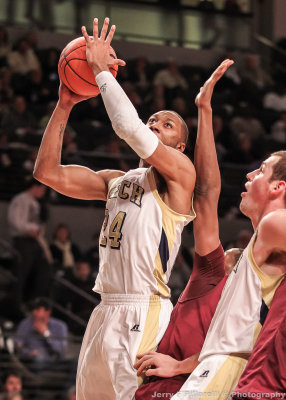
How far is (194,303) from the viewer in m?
3.95

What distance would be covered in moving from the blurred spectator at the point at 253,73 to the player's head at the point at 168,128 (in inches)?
436

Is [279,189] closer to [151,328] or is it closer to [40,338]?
[151,328]

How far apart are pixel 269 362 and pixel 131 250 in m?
1.11

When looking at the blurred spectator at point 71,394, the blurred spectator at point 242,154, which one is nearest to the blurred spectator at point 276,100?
the blurred spectator at point 242,154

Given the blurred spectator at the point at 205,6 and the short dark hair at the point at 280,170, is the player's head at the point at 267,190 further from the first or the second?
the blurred spectator at the point at 205,6

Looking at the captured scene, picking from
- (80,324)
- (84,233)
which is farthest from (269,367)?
(84,233)

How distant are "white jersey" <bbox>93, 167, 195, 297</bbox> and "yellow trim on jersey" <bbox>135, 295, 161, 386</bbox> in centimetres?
6

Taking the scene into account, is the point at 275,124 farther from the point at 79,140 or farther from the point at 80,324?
the point at 80,324

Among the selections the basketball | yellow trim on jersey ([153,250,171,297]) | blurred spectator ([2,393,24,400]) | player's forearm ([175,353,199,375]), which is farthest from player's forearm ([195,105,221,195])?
blurred spectator ([2,393,24,400])

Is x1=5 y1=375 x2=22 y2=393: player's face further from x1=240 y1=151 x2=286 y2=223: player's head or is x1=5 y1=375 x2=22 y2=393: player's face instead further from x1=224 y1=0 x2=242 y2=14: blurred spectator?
x1=224 y1=0 x2=242 y2=14: blurred spectator

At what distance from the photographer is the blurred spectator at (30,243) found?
32.3 ft

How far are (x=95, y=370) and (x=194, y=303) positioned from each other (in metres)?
0.61

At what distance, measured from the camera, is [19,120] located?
12070 mm

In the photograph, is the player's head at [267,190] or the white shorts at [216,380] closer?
the white shorts at [216,380]
